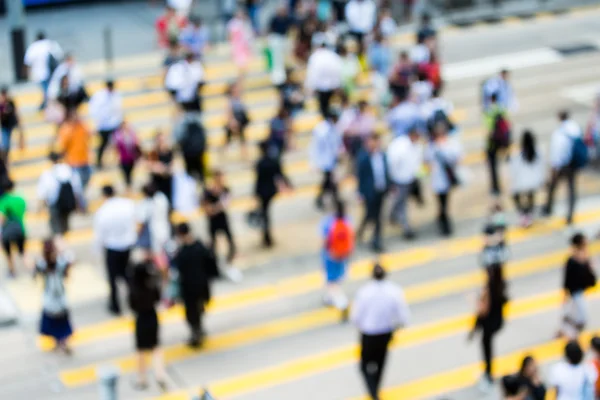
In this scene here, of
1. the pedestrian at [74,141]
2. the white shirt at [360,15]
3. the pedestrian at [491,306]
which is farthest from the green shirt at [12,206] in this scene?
the white shirt at [360,15]

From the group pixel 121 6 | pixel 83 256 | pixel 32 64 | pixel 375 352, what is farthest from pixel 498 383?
pixel 121 6

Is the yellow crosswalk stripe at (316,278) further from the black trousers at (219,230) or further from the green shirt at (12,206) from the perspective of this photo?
the green shirt at (12,206)

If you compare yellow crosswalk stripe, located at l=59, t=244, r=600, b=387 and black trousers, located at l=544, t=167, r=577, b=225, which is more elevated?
black trousers, located at l=544, t=167, r=577, b=225

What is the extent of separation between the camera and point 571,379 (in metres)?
11.9

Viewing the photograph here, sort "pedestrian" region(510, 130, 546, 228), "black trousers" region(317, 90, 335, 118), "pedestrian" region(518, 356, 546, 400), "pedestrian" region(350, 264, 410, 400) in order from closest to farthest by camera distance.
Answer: "pedestrian" region(518, 356, 546, 400)
"pedestrian" region(350, 264, 410, 400)
"pedestrian" region(510, 130, 546, 228)
"black trousers" region(317, 90, 335, 118)

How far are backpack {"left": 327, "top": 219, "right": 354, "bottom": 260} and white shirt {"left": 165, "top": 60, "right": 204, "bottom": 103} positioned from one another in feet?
19.7

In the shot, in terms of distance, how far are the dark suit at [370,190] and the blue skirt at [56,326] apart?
463 cm

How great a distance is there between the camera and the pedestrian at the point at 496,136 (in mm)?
19297

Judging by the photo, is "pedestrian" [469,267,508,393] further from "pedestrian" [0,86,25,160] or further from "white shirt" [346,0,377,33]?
"white shirt" [346,0,377,33]

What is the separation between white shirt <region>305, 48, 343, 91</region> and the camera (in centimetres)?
2106

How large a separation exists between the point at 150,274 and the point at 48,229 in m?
5.14

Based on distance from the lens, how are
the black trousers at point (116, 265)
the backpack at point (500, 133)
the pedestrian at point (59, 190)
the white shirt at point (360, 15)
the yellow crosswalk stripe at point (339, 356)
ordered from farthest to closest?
the white shirt at point (360, 15), the backpack at point (500, 133), the pedestrian at point (59, 190), the black trousers at point (116, 265), the yellow crosswalk stripe at point (339, 356)

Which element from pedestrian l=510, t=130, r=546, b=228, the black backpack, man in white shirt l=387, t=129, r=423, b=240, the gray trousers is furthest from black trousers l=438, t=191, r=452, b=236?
the black backpack

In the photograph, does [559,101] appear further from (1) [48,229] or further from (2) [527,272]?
(1) [48,229]
